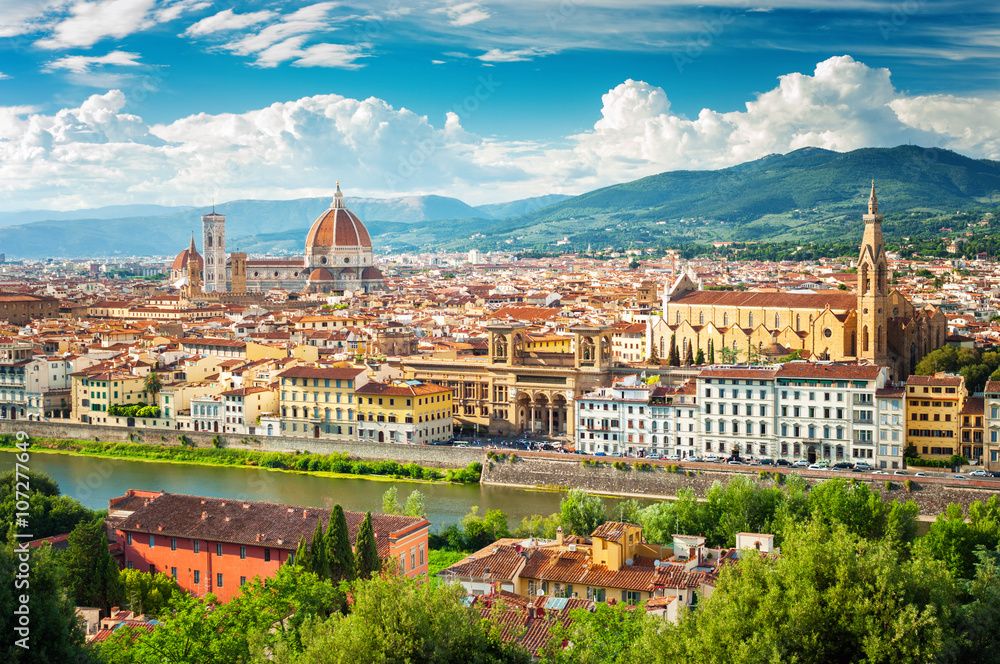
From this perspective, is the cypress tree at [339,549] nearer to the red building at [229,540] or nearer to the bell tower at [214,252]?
the red building at [229,540]

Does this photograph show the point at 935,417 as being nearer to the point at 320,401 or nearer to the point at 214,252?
the point at 320,401

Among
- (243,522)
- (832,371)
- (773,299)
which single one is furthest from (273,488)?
(773,299)

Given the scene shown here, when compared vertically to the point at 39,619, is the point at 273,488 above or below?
below

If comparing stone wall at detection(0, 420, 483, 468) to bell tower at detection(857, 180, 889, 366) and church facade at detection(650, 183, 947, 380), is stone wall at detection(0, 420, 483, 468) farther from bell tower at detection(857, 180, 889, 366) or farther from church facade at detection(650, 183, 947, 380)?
bell tower at detection(857, 180, 889, 366)

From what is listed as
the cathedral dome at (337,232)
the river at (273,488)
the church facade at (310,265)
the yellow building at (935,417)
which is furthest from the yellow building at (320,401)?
the cathedral dome at (337,232)

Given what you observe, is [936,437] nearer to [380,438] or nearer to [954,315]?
[380,438]

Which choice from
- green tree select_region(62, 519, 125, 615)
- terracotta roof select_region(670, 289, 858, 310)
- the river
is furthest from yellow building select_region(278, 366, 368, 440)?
green tree select_region(62, 519, 125, 615)
